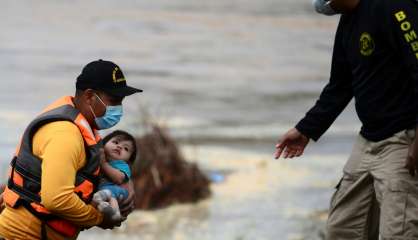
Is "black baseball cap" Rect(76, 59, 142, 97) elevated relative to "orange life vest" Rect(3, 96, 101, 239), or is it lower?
elevated

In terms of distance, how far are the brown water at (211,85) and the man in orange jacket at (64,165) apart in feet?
11.2

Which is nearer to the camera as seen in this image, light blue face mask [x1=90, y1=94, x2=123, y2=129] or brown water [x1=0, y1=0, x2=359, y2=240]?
light blue face mask [x1=90, y1=94, x2=123, y2=129]

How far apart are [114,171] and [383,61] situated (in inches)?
51.1

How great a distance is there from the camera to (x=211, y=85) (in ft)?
47.0

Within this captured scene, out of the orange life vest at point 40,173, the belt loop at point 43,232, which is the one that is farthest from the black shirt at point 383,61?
the belt loop at point 43,232

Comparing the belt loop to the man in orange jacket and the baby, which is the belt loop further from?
the baby

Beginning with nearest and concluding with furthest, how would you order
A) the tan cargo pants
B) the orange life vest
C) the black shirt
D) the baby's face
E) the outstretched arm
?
the orange life vest < the baby's face < the black shirt < the tan cargo pants < the outstretched arm

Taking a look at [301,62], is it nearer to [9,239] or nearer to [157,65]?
[157,65]

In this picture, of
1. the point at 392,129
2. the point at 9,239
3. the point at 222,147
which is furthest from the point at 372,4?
the point at 222,147

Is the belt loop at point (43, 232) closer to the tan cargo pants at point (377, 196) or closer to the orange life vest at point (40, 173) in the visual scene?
the orange life vest at point (40, 173)

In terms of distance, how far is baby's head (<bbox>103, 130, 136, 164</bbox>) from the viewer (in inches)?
159

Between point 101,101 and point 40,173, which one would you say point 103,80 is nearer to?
point 101,101

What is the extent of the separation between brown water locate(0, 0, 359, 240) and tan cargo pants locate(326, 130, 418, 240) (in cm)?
229

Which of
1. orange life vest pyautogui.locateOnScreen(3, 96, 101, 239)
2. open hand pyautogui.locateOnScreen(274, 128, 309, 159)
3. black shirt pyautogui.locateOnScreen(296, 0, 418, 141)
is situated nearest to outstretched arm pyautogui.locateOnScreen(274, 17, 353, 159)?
open hand pyautogui.locateOnScreen(274, 128, 309, 159)
